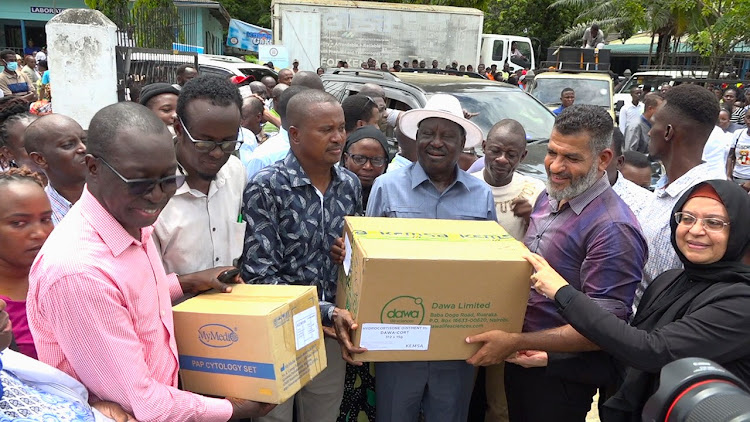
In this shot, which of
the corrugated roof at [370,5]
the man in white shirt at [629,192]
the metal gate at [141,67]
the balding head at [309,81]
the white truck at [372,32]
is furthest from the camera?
the white truck at [372,32]

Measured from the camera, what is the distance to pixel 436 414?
2654 millimetres

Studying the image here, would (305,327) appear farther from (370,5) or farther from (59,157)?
(370,5)

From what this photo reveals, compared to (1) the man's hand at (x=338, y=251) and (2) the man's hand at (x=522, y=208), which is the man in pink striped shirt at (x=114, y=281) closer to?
(1) the man's hand at (x=338, y=251)

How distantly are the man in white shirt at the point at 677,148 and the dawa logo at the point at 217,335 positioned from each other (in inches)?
78.4

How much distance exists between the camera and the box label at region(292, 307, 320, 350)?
6.70 feet

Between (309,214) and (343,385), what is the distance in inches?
36.2

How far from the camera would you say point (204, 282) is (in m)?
2.20

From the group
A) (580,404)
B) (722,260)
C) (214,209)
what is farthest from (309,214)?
(722,260)

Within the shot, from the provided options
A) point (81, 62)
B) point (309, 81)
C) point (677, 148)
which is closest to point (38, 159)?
point (677, 148)

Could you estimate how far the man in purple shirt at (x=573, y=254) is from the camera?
7.48 feet

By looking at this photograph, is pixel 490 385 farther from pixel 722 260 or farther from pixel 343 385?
pixel 722 260

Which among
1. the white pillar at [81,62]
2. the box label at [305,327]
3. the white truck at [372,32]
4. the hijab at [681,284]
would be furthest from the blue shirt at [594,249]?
the white truck at [372,32]

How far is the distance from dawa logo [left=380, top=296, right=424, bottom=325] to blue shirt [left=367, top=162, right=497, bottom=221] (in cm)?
70

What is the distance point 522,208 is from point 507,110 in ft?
13.0
